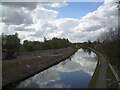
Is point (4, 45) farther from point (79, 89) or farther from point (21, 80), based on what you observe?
point (79, 89)

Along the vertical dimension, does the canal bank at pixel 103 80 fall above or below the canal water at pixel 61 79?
above

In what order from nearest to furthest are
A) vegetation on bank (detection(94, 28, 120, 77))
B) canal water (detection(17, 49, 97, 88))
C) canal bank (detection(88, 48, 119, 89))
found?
canal bank (detection(88, 48, 119, 89)), canal water (detection(17, 49, 97, 88)), vegetation on bank (detection(94, 28, 120, 77))

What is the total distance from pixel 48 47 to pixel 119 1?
9726cm

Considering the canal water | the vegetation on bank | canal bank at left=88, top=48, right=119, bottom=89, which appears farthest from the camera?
the vegetation on bank

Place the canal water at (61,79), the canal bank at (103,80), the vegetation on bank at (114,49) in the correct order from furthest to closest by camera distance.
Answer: the vegetation on bank at (114,49) < the canal water at (61,79) < the canal bank at (103,80)

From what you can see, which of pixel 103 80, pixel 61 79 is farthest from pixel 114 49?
pixel 103 80

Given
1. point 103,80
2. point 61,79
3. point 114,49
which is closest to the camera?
point 103,80

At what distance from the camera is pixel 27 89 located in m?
31.5

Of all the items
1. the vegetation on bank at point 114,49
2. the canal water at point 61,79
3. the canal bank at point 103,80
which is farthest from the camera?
the vegetation on bank at point 114,49

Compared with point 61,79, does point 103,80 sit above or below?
above

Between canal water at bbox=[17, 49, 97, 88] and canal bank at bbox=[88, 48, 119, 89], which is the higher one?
canal bank at bbox=[88, 48, 119, 89]

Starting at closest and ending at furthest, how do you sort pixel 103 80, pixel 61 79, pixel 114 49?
pixel 103 80 → pixel 61 79 → pixel 114 49

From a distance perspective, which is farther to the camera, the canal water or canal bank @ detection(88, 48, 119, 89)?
the canal water

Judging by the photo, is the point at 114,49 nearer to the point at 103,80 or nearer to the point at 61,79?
the point at 61,79
